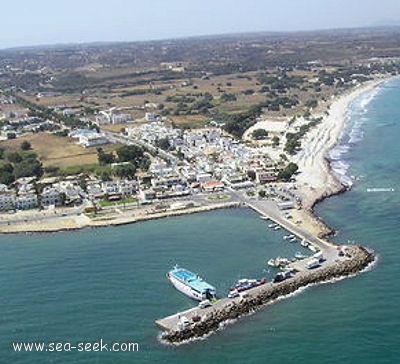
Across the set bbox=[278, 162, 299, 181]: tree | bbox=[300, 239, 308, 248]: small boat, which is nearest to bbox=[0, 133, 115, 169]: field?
bbox=[278, 162, 299, 181]: tree

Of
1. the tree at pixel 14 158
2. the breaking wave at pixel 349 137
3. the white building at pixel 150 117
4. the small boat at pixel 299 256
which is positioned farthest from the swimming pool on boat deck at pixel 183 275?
the white building at pixel 150 117

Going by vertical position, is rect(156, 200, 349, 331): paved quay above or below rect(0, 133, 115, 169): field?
below

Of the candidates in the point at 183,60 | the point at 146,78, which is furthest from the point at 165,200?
the point at 183,60

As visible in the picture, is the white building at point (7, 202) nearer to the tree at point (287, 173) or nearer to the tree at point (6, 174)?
the tree at point (6, 174)

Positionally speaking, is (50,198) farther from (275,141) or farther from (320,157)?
(275,141)

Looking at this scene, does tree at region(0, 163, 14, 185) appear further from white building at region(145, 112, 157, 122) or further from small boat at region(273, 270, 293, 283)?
white building at region(145, 112, 157, 122)

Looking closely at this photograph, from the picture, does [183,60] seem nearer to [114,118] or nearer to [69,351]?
[114,118]

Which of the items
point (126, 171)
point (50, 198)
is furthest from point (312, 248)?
point (126, 171)
